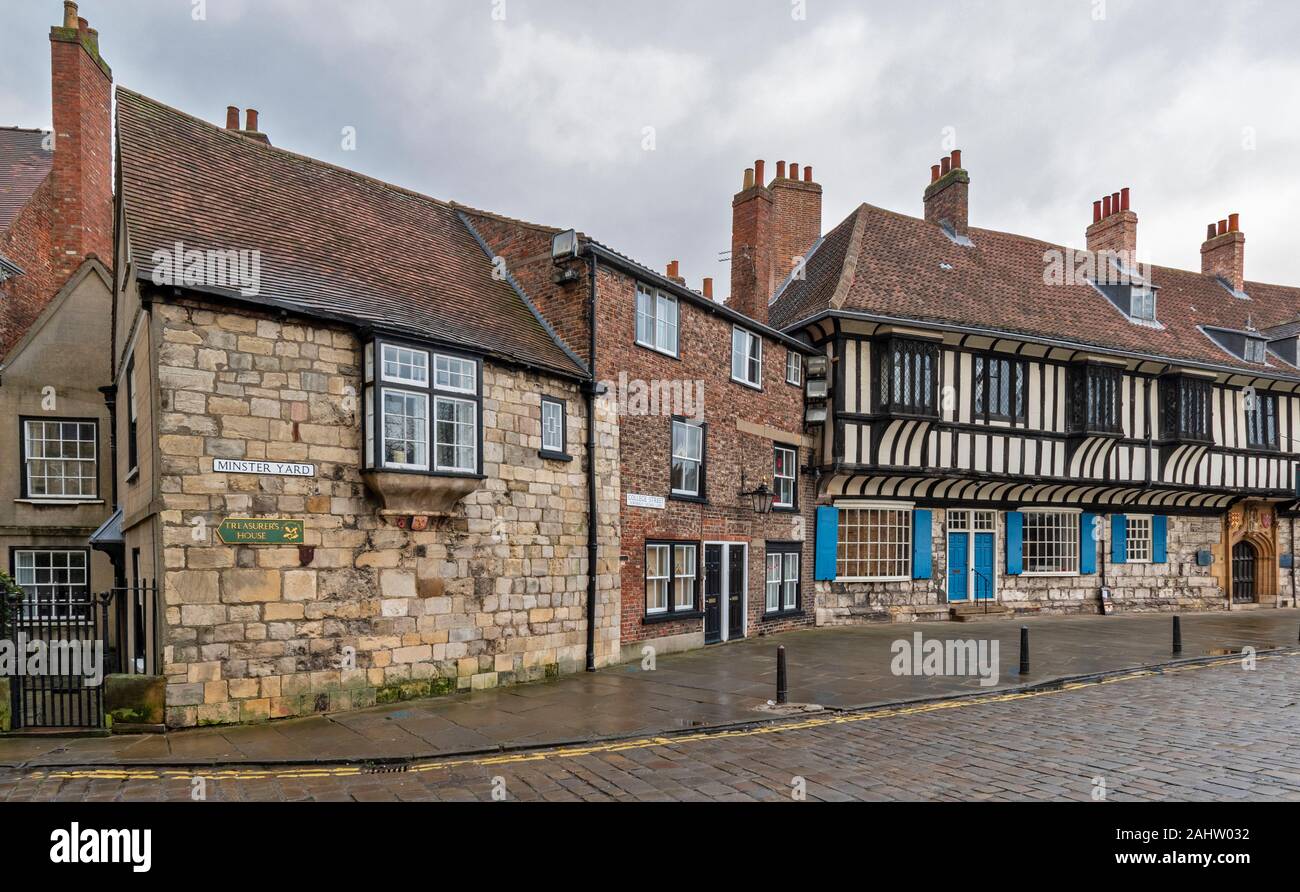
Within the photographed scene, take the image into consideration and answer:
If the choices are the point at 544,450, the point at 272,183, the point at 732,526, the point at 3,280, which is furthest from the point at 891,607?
the point at 3,280

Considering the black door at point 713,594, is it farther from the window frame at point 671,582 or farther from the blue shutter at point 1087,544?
the blue shutter at point 1087,544

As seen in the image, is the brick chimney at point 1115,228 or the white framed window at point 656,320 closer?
the white framed window at point 656,320

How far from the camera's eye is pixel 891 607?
2020cm

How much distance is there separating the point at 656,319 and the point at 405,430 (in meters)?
6.24

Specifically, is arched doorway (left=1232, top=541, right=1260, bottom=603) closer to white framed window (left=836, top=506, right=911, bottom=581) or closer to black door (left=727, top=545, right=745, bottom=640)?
white framed window (left=836, top=506, right=911, bottom=581)

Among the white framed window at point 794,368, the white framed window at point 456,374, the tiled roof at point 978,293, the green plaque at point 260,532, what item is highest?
the tiled roof at point 978,293

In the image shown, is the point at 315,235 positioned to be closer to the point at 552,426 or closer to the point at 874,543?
the point at 552,426

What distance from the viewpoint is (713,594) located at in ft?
52.9

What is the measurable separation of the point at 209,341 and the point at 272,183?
4647mm

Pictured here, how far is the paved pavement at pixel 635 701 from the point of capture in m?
7.94

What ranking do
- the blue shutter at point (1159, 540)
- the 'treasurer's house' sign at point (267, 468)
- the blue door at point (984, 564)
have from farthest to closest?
the blue shutter at point (1159, 540) → the blue door at point (984, 564) → the 'treasurer's house' sign at point (267, 468)

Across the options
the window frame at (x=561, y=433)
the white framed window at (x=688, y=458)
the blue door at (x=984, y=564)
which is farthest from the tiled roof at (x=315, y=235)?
the blue door at (x=984, y=564)

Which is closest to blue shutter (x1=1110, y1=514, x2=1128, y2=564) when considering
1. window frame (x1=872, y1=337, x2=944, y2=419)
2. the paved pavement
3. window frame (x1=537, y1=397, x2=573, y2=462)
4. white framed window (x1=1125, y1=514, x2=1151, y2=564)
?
white framed window (x1=1125, y1=514, x2=1151, y2=564)

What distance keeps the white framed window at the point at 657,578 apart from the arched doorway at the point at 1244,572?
863 inches
